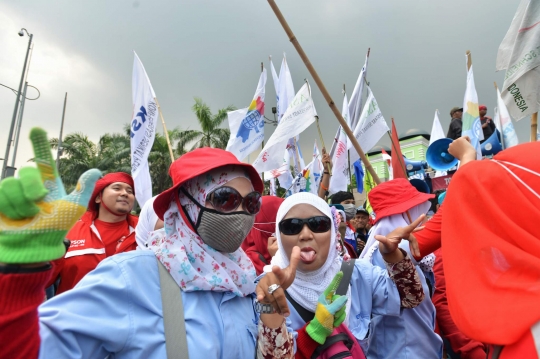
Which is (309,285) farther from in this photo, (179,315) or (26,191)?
(26,191)

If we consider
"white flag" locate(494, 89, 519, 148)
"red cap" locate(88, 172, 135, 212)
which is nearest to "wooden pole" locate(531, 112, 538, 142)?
"red cap" locate(88, 172, 135, 212)

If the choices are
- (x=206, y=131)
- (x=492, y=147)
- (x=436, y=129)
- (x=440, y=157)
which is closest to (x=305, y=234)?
(x=440, y=157)

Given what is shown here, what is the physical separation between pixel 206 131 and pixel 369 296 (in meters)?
23.0

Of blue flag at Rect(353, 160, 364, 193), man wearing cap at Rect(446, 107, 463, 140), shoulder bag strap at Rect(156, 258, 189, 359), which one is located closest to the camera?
shoulder bag strap at Rect(156, 258, 189, 359)

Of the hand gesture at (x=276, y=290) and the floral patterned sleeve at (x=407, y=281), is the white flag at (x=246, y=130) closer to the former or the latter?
the floral patterned sleeve at (x=407, y=281)

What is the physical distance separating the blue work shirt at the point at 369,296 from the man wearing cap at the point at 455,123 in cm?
743

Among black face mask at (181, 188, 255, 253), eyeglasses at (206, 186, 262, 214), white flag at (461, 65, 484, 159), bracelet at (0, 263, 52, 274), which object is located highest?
white flag at (461, 65, 484, 159)

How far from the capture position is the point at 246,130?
5.98 m

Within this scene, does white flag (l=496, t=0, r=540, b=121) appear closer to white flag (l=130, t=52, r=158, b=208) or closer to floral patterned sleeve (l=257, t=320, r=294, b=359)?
floral patterned sleeve (l=257, t=320, r=294, b=359)

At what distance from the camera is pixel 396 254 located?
2.17 meters

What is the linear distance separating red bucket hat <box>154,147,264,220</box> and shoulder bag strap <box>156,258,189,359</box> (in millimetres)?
358

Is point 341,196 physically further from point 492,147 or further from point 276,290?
point 276,290

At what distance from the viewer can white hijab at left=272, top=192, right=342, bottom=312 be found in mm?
2072

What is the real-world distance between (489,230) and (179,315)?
1132mm
